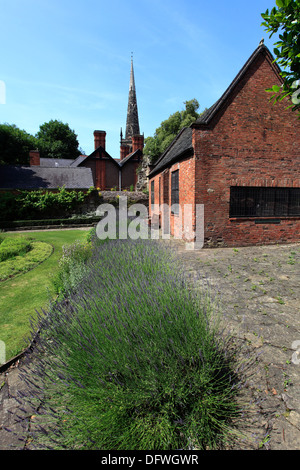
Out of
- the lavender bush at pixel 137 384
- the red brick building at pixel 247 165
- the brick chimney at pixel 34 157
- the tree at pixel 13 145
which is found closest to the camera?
the lavender bush at pixel 137 384

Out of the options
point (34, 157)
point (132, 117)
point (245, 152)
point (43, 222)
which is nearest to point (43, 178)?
point (43, 222)

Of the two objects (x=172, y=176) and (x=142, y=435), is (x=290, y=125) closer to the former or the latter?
(x=172, y=176)

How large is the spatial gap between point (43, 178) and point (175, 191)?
1839 cm

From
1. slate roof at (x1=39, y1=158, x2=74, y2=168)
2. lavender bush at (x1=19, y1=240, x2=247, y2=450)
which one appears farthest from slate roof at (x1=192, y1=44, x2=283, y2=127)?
slate roof at (x1=39, y1=158, x2=74, y2=168)

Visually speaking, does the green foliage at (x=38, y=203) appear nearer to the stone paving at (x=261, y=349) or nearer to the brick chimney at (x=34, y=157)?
the brick chimney at (x=34, y=157)

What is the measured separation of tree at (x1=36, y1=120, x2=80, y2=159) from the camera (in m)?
48.2

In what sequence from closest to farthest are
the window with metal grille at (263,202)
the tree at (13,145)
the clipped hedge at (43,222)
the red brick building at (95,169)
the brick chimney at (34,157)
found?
the window with metal grille at (263,202) < the clipped hedge at (43,222) < the red brick building at (95,169) < the brick chimney at (34,157) < the tree at (13,145)

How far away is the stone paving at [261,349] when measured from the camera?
2.09 metres

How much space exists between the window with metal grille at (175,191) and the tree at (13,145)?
119 feet

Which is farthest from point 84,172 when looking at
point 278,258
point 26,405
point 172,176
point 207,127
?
point 26,405

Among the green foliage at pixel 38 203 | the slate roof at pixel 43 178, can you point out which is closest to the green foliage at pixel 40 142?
the slate roof at pixel 43 178

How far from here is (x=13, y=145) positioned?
39.0 metres

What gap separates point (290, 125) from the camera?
10125 millimetres

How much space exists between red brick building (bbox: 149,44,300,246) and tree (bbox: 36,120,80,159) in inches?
1781
